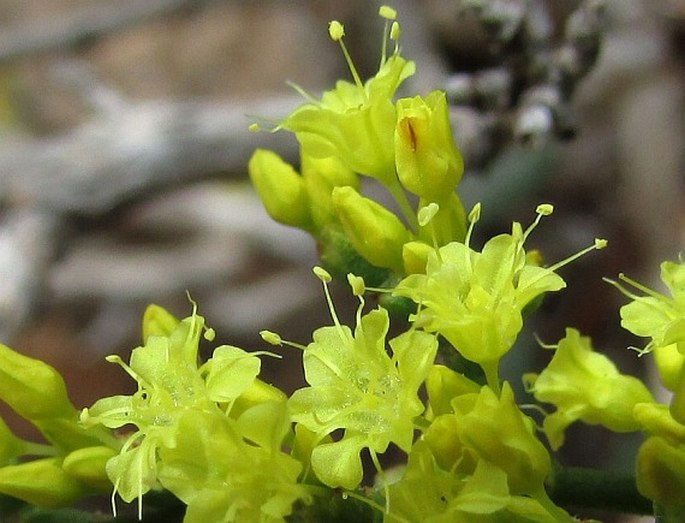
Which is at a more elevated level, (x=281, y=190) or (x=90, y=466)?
(x=281, y=190)

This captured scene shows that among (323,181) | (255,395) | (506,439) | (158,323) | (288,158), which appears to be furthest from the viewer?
(288,158)

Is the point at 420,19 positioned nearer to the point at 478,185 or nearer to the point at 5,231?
the point at 478,185

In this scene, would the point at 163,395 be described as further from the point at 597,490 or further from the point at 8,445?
the point at 597,490

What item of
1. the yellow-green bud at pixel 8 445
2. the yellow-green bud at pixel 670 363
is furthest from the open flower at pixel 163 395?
the yellow-green bud at pixel 670 363

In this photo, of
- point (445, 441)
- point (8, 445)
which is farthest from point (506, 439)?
point (8, 445)

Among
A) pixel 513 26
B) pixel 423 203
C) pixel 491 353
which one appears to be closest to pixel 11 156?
pixel 513 26

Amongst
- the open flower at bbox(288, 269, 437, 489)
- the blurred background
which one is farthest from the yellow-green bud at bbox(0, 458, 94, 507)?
the blurred background

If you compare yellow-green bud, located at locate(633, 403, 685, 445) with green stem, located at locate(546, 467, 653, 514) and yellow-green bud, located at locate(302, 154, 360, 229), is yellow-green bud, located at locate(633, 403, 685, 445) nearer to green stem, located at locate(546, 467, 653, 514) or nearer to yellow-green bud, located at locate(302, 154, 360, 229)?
green stem, located at locate(546, 467, 653, 514)

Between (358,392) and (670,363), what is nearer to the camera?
(358,392)

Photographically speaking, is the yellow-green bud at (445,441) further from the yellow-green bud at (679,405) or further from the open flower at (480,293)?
the yellow-green bud at (679,405)
